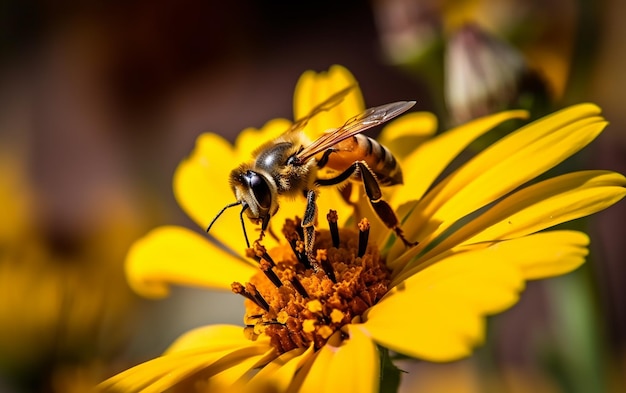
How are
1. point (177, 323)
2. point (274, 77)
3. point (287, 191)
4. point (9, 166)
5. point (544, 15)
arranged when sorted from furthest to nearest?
point (274, 77) < point (9, 166) < point (177, 323) < point (544, 15) < point (287, 191)

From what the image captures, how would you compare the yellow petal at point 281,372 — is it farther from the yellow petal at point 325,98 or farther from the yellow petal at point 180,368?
the yellow petal at point 325,98

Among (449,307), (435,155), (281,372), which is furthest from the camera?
(435,155)

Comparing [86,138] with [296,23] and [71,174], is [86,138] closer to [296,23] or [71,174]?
[71,174]

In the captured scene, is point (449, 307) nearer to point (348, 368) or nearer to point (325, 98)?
point (348, 368)

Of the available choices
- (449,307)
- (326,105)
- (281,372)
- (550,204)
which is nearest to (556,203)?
(550,204)

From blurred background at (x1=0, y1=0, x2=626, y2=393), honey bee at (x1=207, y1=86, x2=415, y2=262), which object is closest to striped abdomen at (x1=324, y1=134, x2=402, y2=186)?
honey bee at (x1=207, y1=86, x2=415, y2=262)

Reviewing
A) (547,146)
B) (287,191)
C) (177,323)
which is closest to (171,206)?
(177,323)

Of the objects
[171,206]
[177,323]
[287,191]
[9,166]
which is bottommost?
[177,323]
